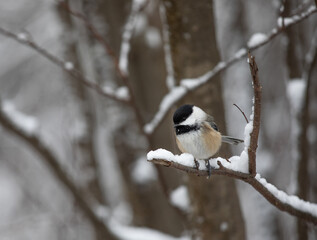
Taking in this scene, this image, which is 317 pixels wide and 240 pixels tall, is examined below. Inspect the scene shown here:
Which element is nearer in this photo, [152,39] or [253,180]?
[253,180]

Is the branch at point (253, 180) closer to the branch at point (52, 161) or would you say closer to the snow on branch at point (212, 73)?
the snow on branch at point (212, 73)

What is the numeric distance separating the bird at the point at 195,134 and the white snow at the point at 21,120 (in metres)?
1.26

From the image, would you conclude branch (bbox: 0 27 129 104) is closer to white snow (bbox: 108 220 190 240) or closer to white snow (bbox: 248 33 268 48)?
white snow (bbox: 248 33 268 48)

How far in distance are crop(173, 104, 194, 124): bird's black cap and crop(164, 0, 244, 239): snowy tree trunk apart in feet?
1.36

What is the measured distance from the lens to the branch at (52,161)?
252 centimetres

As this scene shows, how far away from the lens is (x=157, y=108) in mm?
3463

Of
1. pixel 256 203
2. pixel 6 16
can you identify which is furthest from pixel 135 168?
pixel 6 16

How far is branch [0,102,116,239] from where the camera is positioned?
2.52 m

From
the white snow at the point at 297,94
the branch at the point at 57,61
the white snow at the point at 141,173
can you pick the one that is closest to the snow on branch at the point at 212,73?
the branch at the point at 57,61

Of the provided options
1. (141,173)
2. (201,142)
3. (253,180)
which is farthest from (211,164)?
(141,173)

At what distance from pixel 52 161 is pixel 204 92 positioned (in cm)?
126

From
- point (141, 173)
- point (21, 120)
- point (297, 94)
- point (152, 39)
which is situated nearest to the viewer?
point (297, 94)

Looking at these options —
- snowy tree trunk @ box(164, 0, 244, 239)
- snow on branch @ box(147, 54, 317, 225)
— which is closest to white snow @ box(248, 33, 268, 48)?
snowy tree trunk @ box(164, 0, 244, 239)

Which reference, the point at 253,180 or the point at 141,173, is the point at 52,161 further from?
the point at 253,180
